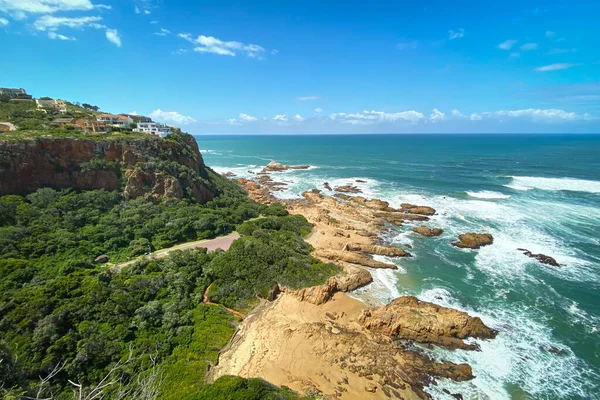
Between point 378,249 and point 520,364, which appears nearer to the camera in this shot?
point 520,364

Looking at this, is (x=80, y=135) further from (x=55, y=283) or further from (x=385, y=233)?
(x=385, y=233)

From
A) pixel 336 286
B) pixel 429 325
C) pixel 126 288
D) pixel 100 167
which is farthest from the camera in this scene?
pixel 100 167

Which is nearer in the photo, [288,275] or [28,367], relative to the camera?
[28,367]

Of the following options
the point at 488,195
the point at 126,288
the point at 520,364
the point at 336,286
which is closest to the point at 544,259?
the point at 520,364

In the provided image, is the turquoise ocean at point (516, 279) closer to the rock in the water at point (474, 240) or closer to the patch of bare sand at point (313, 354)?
the rock in the water at point (474, 240)

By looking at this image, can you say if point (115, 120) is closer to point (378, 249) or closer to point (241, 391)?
point (378, 249)

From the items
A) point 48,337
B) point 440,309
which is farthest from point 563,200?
point 48,337
